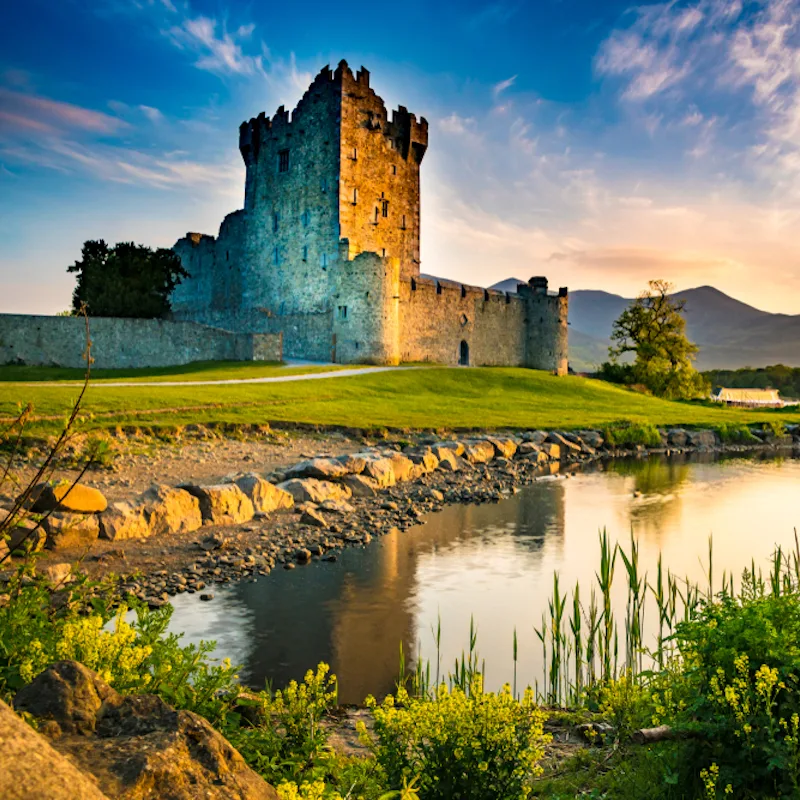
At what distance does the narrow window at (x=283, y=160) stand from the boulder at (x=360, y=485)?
136 ft

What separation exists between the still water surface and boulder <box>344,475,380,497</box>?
1.66 metres

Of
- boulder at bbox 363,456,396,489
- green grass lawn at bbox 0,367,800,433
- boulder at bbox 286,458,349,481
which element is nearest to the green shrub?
green grass lawn at bbox 0,367,800,433

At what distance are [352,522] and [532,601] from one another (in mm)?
4449

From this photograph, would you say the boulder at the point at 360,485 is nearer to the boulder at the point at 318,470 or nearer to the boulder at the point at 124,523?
the boulder at the point at 318,470

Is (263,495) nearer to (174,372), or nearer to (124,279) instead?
(174,372)

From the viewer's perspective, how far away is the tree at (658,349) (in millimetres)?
52656

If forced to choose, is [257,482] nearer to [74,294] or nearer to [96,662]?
[96,662]

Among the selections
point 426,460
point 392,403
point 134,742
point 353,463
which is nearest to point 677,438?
point 392,403

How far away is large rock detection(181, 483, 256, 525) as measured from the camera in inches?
480

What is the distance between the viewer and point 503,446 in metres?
23.4

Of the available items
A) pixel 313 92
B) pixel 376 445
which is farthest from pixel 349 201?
pixel 376 445

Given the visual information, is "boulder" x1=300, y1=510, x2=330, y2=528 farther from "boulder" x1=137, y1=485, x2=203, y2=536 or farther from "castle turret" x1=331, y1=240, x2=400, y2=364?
"castle turret" x1=331, y1=240, x2=400, y2=364

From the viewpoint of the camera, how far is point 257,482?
44.3 feet

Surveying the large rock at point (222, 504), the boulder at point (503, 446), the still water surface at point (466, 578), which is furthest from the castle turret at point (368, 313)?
the large rock at point (222, 504)
